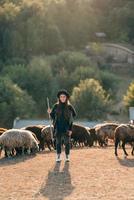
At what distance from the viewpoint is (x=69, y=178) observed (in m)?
16.0

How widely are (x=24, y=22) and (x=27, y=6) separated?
4.85 m

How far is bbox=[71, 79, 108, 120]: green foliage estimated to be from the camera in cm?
7338

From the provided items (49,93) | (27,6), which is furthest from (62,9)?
(49,93)

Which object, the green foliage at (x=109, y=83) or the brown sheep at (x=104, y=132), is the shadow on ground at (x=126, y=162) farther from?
the green foliage at (x=109, y=83)

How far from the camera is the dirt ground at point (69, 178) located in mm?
13711

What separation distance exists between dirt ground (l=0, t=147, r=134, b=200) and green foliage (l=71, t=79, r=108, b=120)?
52.0m

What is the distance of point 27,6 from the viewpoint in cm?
11012

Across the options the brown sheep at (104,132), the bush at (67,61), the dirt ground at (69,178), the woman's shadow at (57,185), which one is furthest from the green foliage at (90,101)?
the woman's shadow at (57,185)

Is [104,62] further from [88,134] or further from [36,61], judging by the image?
[88,134]

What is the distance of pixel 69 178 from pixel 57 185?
98cm

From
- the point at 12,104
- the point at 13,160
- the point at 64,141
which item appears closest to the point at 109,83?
the point at 12,104

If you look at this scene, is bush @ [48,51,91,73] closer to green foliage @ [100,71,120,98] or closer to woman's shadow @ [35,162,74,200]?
green foliage @ [100,71,120,98]

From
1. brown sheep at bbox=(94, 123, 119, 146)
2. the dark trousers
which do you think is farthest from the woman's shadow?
brown sheep at bbox=(94, 123, 119, 146)

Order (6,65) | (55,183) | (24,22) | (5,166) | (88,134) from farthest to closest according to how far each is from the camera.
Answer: (24,22) → (6,65) → (88,134) → (5,166) → (55,183)
